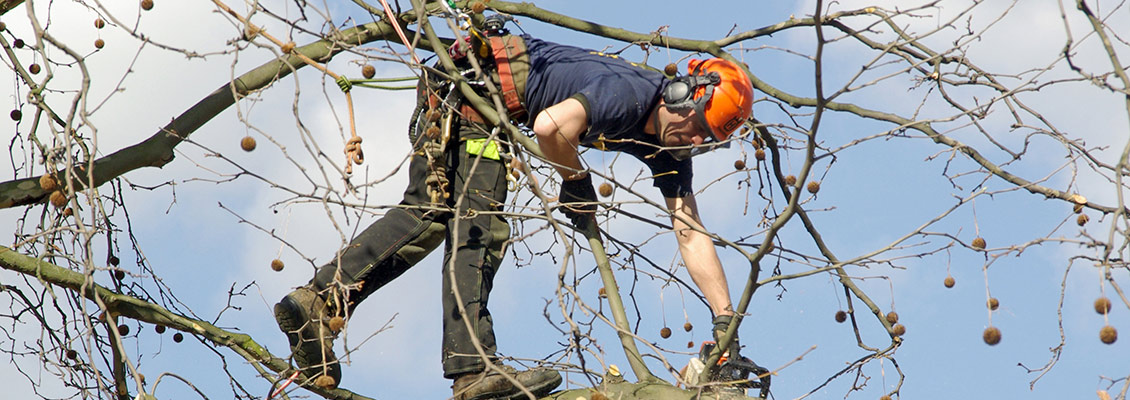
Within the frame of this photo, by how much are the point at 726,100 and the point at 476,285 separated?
1052mm

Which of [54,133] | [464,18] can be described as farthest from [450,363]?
[54,133]

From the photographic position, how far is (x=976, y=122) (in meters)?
4.07

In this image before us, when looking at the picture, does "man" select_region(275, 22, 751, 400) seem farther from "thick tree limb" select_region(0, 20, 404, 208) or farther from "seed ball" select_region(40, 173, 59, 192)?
"seed ball" select_region(40, 173, 59, 192)

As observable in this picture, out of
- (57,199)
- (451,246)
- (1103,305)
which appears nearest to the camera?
(1103,305)

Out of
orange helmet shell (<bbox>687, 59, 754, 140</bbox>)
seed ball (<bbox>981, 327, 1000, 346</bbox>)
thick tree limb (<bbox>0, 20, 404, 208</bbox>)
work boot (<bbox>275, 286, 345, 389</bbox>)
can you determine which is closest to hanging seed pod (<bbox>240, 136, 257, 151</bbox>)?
work boot (<bbox>275, 286, 345, 389</bbox>)

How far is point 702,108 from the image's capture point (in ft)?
13.0

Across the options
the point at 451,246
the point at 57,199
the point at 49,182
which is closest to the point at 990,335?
the point at 451,246

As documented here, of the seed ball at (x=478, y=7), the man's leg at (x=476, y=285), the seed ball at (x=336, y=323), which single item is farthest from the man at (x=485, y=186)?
the seed ball at (x=336, y=323)

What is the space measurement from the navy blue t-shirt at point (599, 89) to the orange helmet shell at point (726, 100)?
6.9 inches

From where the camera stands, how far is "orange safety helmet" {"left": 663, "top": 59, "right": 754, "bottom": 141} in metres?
3.99

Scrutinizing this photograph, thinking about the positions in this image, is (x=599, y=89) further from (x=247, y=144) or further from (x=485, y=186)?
(x=247, y=144)

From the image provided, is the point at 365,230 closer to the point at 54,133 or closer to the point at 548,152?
the point at 548,152

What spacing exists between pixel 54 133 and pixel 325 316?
1.07m

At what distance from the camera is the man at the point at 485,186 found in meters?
3.80
